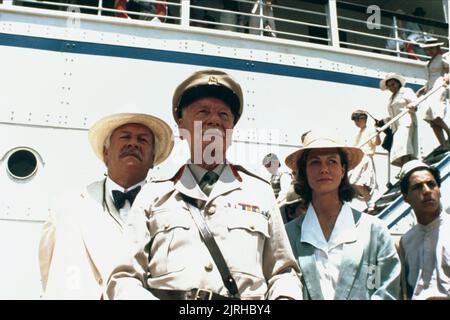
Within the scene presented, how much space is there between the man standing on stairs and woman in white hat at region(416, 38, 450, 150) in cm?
360

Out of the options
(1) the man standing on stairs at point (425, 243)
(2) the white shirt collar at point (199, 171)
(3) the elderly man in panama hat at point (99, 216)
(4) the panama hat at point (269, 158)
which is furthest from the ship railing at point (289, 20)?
(2) the white shirt collar at point (199, 171)

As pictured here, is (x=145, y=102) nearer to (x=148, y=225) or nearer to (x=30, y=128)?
(x=30, y=128)

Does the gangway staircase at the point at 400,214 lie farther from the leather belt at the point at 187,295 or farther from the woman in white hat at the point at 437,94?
the leather belt at the point at 187,295

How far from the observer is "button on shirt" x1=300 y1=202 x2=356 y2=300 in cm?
252

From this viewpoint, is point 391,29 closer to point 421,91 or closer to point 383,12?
point 383,12

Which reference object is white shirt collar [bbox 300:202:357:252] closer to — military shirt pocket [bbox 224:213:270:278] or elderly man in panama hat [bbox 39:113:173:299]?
military shirt pocket [bbox 224:213:270:278]

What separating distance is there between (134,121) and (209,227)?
96 cm

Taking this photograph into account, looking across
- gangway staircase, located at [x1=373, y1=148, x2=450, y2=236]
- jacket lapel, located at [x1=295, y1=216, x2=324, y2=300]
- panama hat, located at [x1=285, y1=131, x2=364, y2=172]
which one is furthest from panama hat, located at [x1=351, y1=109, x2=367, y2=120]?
jacket lapel, located at [x1=295, y1=216, x2=324, y2=300]

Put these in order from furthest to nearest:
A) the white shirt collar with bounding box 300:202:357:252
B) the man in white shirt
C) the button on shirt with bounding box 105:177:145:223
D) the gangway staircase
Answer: the man in white shirt, the gangway staircase, the button on shirt with bounding box 105:177:145:223, the white shirt collar with bounding box 300:202:357:252

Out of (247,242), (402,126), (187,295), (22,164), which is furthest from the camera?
(402,126)

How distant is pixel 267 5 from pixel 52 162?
364 centimetres

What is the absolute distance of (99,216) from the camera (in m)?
2.74

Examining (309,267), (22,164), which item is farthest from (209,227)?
(22,164)
